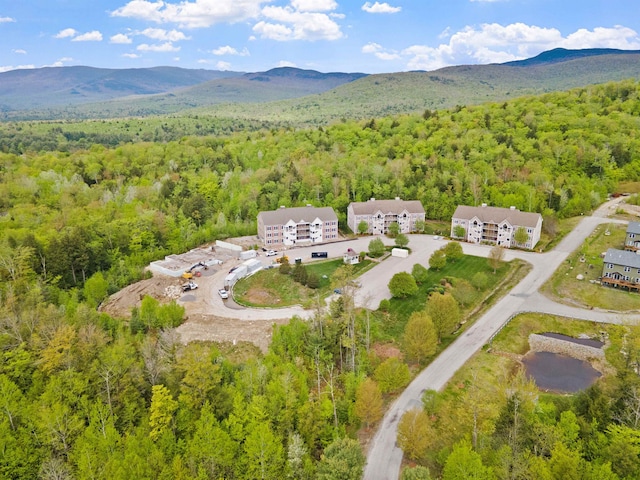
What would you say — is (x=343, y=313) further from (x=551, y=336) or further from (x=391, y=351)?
(x=551, y=336)

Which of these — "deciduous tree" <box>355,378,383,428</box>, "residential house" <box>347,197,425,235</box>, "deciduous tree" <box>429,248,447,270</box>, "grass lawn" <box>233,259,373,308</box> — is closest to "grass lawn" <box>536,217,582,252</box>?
"deciduous tree" <box>429,248,447,270</box>

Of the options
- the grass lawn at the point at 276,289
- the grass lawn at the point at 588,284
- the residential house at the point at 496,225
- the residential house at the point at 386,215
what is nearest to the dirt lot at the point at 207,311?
the grass lawn at the point at 276,289

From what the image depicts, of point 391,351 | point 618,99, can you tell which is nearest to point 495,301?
point 391,351

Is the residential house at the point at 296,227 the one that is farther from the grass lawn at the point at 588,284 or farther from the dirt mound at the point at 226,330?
the grass lawn at the point at 588,284

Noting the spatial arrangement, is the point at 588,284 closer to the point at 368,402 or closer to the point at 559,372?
the point at 559,372

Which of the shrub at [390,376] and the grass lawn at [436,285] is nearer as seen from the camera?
the shrub at [390,376]

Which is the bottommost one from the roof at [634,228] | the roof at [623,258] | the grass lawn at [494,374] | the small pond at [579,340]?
the small pond at [579,340]
